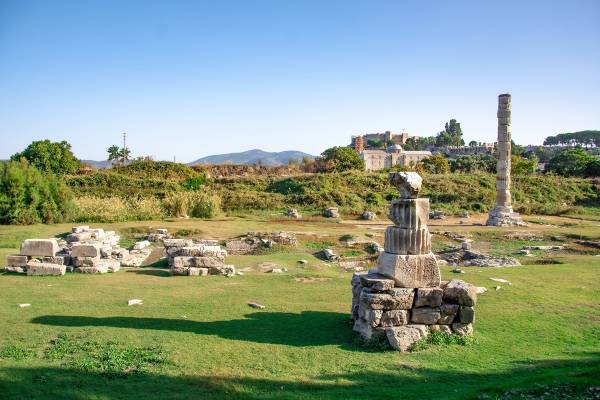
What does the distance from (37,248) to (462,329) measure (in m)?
12.1

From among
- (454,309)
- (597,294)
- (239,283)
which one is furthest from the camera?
(239,283)

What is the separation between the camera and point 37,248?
14.4 m

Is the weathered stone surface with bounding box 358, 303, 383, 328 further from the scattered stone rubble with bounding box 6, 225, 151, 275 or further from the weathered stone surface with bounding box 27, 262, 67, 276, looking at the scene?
the weathered stone surface with bounding box 27, 262, 67, 276

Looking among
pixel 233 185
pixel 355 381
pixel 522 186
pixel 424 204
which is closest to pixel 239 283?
pixel 424 204

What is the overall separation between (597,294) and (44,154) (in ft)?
154

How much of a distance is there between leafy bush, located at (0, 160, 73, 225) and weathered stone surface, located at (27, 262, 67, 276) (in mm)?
12060

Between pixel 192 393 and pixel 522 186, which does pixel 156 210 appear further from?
pixel 522 186

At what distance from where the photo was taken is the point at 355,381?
6.68m

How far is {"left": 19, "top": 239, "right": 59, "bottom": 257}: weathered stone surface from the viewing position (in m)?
14.3

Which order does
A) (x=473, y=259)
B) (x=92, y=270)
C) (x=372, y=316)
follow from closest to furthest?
(x=372, y=316)
(x=92, y=270)
(x=473, y=259)

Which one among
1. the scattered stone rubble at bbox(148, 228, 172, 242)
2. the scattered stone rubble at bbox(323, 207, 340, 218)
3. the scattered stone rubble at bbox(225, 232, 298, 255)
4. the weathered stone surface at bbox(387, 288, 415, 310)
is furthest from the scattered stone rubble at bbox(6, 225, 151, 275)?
the scattered stone rubble at bbox(323, 207, 340, 218)

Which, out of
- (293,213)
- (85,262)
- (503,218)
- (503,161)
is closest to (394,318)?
(85,262)

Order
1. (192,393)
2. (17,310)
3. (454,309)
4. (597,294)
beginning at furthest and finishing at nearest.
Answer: (597,294) < (17,310) < (454,309) < (192,393)

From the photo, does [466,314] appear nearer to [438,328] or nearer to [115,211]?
[438,328]
